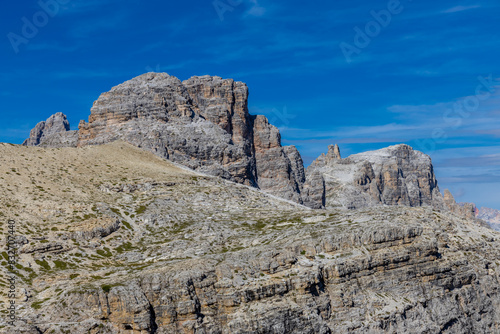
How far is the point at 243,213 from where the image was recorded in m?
129

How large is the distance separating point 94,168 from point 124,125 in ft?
157

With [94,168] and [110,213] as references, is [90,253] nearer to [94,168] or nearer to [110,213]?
[110,213]

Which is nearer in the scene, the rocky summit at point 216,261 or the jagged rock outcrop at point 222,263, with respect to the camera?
the jagged rock outcrop at point 222,263

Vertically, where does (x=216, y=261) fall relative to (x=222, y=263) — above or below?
above

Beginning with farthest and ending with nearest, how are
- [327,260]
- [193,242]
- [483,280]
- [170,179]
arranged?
1. [170,179]
2. [483,280]
3. [193,242]
4. [327,260]

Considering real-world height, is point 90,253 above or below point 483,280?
above

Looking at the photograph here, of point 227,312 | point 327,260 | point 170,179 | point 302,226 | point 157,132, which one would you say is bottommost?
point 227,312

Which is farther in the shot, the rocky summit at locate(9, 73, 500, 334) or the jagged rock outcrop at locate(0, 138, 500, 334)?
the rocky summit at locate(9, 73, 500, 334)

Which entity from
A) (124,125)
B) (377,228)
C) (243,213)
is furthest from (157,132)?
(377,228)

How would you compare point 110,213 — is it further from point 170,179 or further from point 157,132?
point 157,132

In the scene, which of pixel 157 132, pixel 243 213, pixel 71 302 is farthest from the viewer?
pixel 157 132

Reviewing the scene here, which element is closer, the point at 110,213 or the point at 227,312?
the point at 227,312

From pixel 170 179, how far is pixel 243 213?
2449 cm

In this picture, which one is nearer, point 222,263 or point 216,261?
point 222,263
